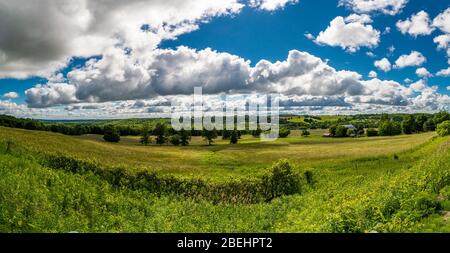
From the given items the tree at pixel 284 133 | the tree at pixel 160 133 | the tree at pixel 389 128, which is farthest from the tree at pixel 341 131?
the tree at pixel 160 133

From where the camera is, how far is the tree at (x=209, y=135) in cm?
5660

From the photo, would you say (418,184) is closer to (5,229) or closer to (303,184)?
(5,229)

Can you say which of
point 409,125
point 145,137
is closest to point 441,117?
point 409,125

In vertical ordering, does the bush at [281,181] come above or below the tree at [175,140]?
below

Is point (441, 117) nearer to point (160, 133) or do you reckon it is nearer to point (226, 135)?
point (226, 135)

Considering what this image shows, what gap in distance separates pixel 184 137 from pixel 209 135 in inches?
164

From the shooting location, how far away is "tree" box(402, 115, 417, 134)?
56469mm

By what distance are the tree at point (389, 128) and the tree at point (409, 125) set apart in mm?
1949

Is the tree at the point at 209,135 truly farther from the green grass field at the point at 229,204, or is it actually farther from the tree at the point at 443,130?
the tree at the point at 443,130

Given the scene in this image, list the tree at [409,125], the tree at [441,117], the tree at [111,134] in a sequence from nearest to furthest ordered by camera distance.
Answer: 1. the tree at [441,117]
2. the tree at [111,134]
3. the tree at [409,125]

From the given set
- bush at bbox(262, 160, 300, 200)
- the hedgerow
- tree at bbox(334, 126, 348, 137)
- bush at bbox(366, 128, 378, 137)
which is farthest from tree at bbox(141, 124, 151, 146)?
bush at bbox(366, 128, 378, 137)

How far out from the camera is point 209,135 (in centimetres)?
5669

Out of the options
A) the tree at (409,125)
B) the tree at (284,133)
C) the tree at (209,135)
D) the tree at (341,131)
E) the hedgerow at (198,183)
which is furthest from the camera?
the tree at (284,133)
